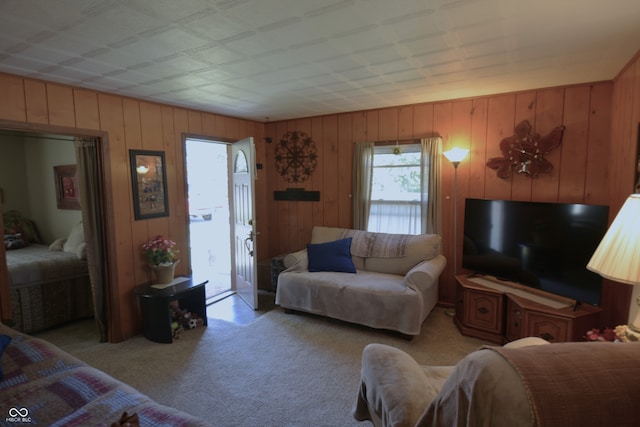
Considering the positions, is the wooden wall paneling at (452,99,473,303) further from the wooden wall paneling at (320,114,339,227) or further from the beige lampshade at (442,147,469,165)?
the wooden wall paneling at (320,114,339,227)

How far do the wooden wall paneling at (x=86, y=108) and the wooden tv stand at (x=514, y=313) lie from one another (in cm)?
376

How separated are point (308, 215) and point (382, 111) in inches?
68.0

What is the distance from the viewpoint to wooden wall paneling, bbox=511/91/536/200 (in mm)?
3291

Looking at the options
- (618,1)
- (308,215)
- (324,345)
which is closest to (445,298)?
(324,345)

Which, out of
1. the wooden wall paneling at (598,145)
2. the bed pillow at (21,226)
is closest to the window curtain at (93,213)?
the bed pillow at (21,226)

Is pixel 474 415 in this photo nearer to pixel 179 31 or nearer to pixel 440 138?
pixel 179 31

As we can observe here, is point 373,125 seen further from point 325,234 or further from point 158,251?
point 158,251

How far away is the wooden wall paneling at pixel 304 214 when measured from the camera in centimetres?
462

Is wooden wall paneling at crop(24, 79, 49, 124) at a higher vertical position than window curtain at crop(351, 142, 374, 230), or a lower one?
higher

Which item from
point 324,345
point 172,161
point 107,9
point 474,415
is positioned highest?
point 107,9

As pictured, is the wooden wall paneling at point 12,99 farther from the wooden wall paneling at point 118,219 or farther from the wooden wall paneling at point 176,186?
the wooden wall paneling at point 176,186

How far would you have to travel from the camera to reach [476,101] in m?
3.56

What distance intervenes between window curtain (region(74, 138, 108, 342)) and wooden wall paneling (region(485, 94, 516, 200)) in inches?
153

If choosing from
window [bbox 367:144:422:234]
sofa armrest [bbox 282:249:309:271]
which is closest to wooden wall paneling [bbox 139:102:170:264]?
sofa armrest [bbox 282:249:309:271]
